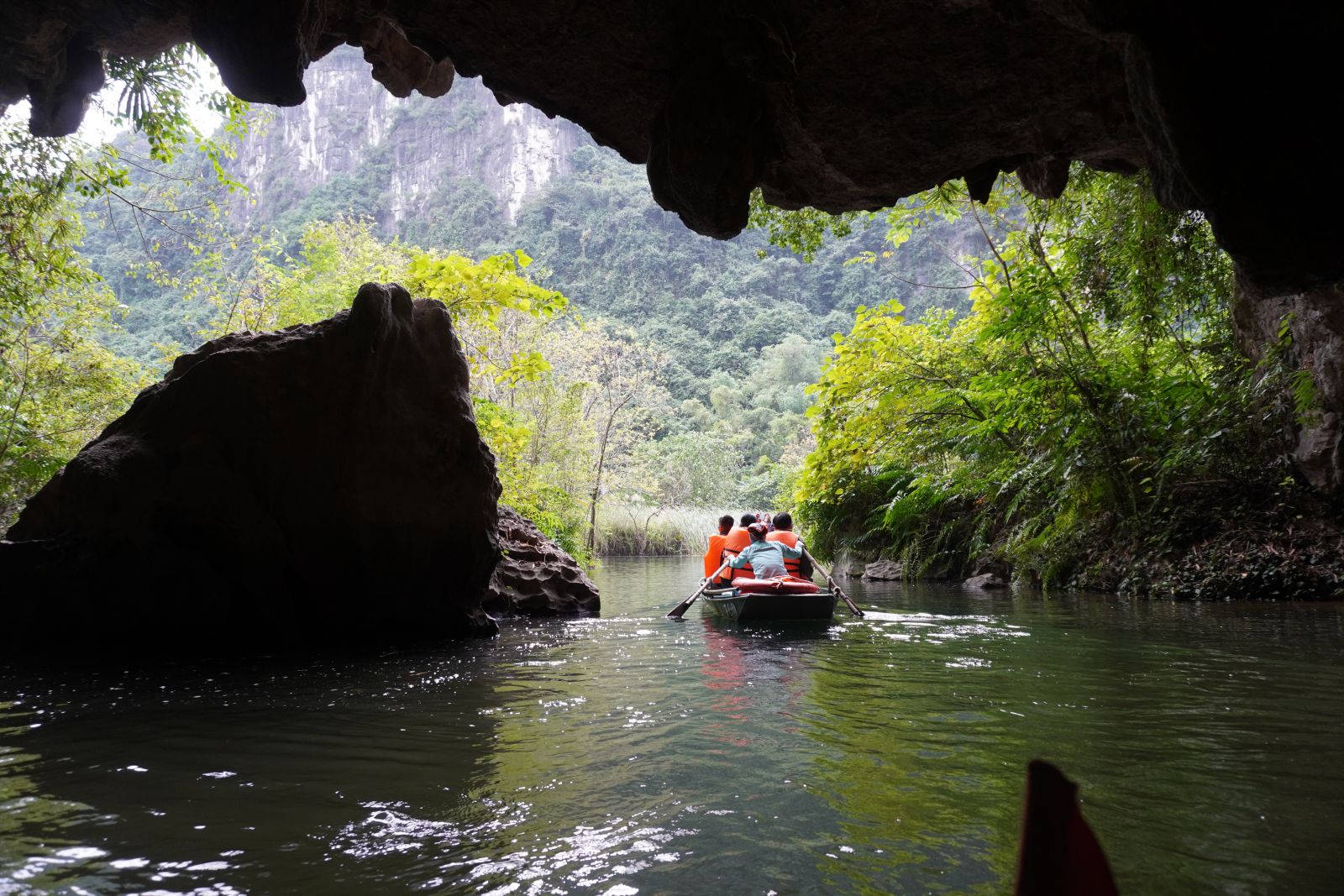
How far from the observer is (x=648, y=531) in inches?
1063

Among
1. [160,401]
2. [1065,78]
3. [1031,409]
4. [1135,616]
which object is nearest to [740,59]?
[1065,78]

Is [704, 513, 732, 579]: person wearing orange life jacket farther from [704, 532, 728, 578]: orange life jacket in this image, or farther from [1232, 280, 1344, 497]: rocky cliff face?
[1232, 280, 1344, 497]: rocky cliff face

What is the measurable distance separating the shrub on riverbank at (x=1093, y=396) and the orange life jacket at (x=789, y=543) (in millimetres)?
3697

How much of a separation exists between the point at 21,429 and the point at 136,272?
2.34 meters

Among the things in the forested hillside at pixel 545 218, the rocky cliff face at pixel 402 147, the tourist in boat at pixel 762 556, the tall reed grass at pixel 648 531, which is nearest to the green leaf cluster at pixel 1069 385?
the tourist in boat at pixel 762 556

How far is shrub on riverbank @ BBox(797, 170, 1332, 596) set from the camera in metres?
9.88

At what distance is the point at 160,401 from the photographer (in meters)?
7.30

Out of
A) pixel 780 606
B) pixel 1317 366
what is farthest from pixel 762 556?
pixel 1317 366

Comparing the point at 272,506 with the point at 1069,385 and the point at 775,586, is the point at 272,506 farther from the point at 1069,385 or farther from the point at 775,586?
the point at 1069,385

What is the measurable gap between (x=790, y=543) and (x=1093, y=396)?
4500 mm

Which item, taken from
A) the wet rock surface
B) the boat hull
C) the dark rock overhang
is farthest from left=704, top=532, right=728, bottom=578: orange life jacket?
the dark rock overhang

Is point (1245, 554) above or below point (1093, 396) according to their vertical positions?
below

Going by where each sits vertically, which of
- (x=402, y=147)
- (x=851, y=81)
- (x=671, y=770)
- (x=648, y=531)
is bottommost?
(x=671, y=770)

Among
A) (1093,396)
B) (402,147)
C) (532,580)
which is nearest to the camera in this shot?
(532,580)
